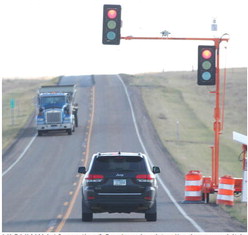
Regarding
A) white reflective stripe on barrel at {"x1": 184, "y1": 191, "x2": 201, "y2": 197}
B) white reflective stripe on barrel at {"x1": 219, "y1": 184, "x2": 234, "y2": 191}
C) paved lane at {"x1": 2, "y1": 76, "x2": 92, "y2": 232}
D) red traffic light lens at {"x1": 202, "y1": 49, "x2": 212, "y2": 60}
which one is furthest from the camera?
white reflective stripe on barrel at {"x1": 184, "y1": 191, "x2": 201, "y2": 197}

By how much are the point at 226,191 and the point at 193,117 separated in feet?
175

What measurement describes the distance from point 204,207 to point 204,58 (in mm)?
4707

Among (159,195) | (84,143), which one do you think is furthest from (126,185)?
(84,143)

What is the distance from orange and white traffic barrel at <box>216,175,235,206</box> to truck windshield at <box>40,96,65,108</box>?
3076 cm

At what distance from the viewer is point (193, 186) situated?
30.8 m

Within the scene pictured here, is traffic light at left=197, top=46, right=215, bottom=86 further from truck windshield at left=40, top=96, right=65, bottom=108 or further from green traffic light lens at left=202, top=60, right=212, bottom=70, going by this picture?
truck windshield at left=40, top=96, right=65, bottom=108

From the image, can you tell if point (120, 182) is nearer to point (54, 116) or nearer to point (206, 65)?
point (206, 65)

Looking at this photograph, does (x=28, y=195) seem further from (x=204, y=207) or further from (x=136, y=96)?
(x=136, y=96)

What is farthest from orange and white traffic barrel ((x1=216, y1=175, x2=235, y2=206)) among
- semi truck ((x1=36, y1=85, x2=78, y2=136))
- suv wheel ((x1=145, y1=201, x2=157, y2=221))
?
semi truck ((x1=36, y1=85, x2=78, y2=136))

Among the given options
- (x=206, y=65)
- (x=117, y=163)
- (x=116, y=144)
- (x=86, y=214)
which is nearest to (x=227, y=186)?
(x=206, y=65)

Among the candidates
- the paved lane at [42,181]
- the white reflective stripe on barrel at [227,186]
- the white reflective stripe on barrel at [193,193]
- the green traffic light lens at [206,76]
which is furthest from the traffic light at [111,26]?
the white reflective stripe on barrel at [193,193]

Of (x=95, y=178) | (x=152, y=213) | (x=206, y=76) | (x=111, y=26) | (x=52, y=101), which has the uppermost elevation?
(x=111, y=26)

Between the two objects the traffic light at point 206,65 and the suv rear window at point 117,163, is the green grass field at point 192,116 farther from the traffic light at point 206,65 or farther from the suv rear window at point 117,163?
the suv rear window at point 117,163

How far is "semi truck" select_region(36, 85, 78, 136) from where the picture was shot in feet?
194
